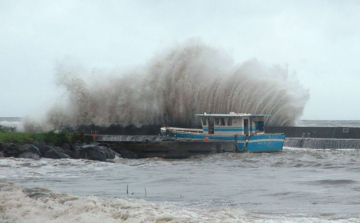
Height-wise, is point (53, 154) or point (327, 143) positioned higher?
point (327, 143)

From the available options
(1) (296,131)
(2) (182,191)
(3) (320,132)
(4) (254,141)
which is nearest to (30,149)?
(2) (182,191)

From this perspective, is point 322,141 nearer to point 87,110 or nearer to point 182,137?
point 182,137

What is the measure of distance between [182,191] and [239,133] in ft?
54.0

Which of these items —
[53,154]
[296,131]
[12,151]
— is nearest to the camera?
[12,151]

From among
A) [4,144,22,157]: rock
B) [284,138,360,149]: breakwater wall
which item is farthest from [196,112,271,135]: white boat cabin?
[4,144,22,157]: rock

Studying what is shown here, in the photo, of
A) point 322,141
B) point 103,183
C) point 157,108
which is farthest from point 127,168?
point 157,108

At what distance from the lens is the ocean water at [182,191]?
1077 centimetres

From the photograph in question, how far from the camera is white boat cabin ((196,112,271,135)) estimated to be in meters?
31.0

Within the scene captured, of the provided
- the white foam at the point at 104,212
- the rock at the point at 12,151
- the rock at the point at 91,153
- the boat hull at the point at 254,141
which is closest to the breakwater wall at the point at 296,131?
the boat hull at the point at 254,141

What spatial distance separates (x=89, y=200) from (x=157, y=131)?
2762cm

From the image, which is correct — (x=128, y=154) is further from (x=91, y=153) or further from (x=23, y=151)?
(x=23, y=151)

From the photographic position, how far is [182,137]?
3231 cm

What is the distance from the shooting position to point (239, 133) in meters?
31.0

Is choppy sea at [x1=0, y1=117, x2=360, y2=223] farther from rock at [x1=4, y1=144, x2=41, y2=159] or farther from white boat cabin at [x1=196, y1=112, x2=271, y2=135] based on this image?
white boat cabin at [x1=196, y1=112, x2=271, y2=135]
